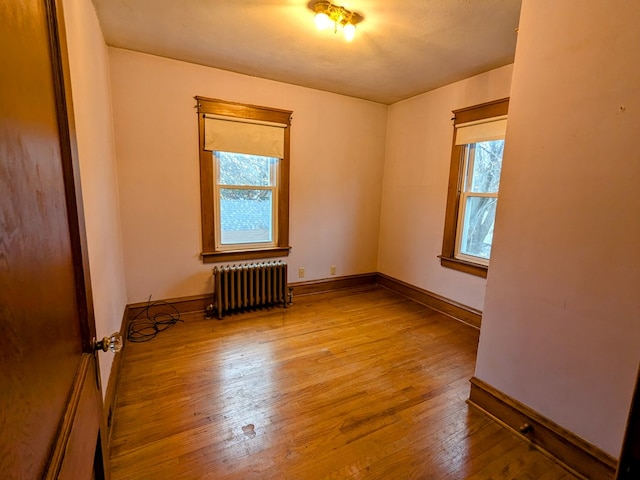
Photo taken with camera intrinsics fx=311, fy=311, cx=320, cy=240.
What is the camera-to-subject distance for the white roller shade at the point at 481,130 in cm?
289

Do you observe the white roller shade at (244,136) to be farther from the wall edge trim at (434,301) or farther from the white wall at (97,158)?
the wall edge trim at (434,301)

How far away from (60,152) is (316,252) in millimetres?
3368

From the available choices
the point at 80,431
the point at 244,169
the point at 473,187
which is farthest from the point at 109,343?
the point at 473,187

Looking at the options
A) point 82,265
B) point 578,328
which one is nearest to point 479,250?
point 578,328

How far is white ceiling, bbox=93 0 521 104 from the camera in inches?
81.0

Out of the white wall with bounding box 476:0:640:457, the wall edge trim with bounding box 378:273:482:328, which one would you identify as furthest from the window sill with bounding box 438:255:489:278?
the white wall with bounding box 476:0:640:457

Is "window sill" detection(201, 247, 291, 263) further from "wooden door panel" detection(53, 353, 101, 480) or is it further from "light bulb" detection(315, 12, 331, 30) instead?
"wooden door panel" detection(53, 353, 101, 480)

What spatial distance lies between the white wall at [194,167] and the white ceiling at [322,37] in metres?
0.24

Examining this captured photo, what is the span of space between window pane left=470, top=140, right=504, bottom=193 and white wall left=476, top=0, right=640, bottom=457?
4.63 ft

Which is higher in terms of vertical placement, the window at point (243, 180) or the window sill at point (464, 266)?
the window at point (243, 180)

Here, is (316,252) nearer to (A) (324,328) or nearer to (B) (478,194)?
(A) (324,328)

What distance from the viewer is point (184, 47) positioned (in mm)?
2674

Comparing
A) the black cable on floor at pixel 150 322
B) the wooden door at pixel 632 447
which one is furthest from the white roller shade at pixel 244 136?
the wooden door at pixel 632 447

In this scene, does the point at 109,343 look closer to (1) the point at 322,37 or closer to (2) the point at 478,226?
(1) the point at 322,37
